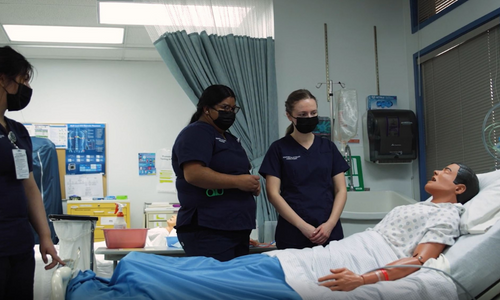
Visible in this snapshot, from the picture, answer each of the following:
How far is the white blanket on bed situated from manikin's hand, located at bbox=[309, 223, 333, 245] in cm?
19

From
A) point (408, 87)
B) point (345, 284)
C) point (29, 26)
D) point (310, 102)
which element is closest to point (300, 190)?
point (310, 102)

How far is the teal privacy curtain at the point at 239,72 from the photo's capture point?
332 centimetres

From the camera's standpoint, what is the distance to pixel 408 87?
3617 millimetres

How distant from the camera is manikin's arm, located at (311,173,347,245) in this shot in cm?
215

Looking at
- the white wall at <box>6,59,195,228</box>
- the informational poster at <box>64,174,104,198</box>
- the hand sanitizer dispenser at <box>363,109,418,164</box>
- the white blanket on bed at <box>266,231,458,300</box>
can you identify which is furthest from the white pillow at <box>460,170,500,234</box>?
the informational poster at <box>64,174,104,198</box>

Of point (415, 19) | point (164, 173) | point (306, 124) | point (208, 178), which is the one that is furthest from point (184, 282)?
point (164, 173)

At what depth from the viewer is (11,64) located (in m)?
1.51

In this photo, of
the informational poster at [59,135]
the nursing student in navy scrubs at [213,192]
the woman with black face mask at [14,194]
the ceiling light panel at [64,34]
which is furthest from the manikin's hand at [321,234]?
the informational poster at [59,135]

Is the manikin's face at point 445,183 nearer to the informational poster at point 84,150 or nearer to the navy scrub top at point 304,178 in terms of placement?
the navy scrub top at point 304,178

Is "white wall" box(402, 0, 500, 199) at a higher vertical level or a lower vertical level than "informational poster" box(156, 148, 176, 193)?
higher

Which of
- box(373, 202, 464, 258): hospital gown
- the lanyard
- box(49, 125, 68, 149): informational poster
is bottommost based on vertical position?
box(373, 202, 464, 258): hospital gown

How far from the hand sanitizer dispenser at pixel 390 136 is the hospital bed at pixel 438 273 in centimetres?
162

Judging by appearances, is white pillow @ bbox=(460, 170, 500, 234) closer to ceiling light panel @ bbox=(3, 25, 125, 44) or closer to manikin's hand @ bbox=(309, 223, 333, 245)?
manikin's hand @ bbox=(309, 223, 333, 245)

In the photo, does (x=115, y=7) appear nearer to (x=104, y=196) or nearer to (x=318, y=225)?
(x=104, y=196)
